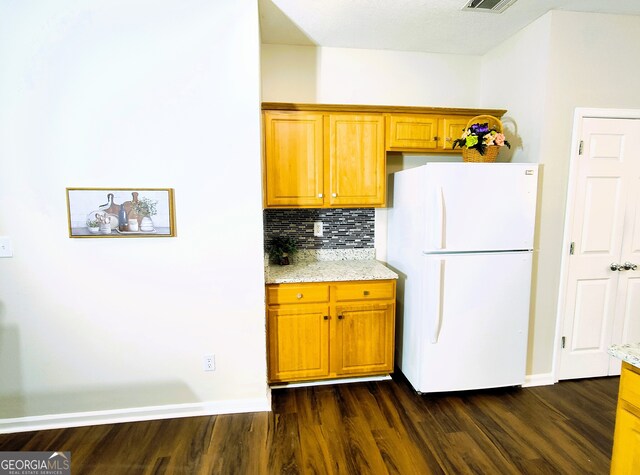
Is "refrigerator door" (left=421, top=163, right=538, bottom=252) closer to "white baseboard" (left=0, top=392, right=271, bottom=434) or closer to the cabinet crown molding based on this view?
the cabinet crown molding

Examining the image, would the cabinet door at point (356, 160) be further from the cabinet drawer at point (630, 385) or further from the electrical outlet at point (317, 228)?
the cabinet drawer at point (630, 385)

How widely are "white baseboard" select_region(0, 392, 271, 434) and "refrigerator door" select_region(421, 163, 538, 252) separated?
161cm

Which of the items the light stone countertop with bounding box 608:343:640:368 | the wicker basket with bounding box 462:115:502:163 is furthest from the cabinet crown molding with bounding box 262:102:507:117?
the light stone countertop with bounding box 608:343:640:368

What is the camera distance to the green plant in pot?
261 centimetres

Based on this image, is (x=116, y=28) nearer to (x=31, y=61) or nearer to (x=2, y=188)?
(x=31, y=61)

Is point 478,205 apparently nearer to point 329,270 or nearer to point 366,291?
point 366,291

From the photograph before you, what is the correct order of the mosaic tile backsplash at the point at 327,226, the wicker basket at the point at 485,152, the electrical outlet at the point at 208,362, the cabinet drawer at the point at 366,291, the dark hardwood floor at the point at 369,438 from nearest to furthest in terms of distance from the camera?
the dark hardwood floor at the point at 369,438, the electrical outlet at the point at 208,362, the wicker basket at the point at 485,152, the cabinet drawer at the point at 366,291, the mosaic tile backsplash at the point at 327,226

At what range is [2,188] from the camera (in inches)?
72.3

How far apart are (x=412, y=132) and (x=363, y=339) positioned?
1.63 metres

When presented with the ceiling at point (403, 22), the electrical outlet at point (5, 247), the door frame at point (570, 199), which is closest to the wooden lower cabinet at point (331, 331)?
the door frame at point (570, 199)

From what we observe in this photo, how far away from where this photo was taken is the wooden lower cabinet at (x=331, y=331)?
226cm

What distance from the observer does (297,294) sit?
88.4 inches

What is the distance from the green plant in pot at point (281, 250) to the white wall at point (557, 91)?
1.86m

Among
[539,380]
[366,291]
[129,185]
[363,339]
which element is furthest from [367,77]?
[539,380]
